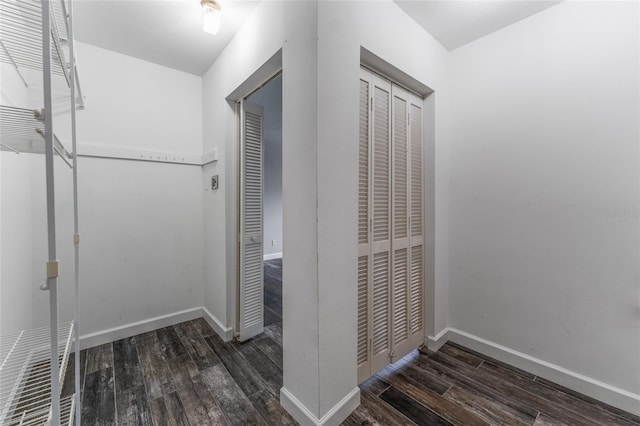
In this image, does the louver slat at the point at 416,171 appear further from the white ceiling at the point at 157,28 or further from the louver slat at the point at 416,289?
the white ceiling at the point at 157,28

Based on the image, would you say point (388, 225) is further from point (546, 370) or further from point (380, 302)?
point (546, 370)

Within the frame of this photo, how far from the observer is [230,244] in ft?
7.59

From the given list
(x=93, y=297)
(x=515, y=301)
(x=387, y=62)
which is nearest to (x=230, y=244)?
(x=93, y=297)

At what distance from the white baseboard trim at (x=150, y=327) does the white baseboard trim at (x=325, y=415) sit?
1016 millimetres

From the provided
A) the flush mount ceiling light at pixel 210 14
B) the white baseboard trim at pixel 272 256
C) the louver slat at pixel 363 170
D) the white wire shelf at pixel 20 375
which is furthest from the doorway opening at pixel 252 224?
the white baseboard trim at pixel 272 256

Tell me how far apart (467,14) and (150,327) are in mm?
3824

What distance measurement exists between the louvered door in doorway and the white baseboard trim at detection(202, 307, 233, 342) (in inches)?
50.1

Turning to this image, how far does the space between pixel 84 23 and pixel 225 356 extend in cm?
283

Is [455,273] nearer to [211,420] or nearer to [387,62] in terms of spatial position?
[387,62]

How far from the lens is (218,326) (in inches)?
94.8

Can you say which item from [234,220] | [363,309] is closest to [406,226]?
[363,309]

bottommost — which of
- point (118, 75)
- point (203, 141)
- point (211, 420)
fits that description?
point (211, 420)

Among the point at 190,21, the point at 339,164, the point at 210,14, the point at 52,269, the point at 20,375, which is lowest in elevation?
the point at 20,375

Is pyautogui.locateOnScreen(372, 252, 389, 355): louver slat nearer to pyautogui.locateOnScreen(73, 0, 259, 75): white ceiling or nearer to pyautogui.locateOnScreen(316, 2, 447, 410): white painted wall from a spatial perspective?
pyautogui.locateOnScreen(316, 2, 447, 410): white painted wall
